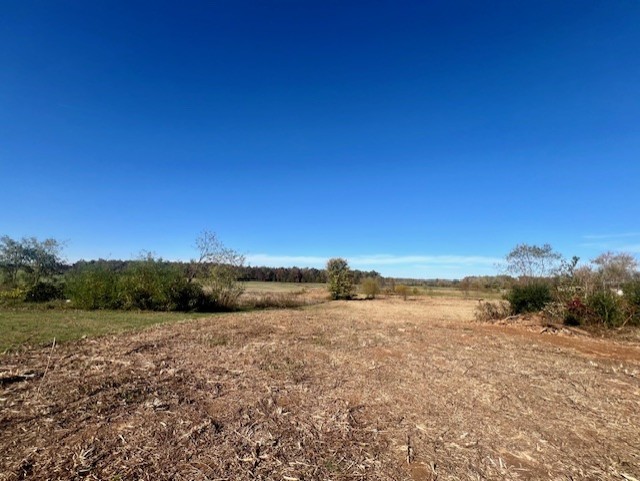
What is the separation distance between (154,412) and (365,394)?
103 inches

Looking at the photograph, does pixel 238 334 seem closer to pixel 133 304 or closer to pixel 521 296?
pixel 133 304

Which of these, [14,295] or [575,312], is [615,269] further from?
[14,295]

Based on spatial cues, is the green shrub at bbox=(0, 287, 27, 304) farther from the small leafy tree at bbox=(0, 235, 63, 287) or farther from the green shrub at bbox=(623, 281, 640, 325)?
the green shrub at bbox=(623, 281, 640, 325)

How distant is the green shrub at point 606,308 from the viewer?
12742 mm

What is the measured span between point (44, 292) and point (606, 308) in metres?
26.4

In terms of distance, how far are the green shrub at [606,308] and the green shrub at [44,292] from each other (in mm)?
25369

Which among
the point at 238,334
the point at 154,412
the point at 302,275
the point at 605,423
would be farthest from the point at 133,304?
the point at 302,275

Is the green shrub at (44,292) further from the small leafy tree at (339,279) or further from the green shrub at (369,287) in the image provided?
the green shrub at (369,287)

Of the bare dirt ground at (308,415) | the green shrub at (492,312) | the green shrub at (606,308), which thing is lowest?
the bare dirt ground at (308,415)

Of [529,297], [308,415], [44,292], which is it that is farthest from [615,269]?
[44,292]

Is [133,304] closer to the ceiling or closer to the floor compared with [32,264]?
closer to the floor

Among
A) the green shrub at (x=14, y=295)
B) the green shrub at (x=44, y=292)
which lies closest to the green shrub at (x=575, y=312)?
the green shrub at (x=44, y=292)

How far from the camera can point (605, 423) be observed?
13.6ft

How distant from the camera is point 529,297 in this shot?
15977mm
